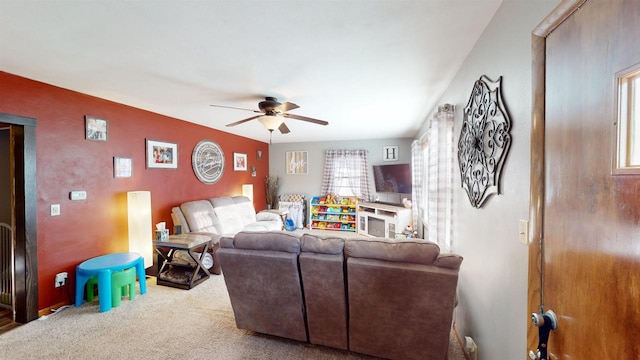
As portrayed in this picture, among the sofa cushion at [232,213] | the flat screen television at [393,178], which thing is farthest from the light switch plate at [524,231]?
the flat screen television at [393,178]

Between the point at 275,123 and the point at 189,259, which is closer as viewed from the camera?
the point at 275,123

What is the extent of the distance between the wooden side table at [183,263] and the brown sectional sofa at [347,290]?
1.44 meters

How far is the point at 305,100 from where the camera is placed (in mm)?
3078

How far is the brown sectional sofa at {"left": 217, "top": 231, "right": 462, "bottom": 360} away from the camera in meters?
1.61

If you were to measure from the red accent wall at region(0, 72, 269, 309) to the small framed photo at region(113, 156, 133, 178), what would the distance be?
2.1 inches

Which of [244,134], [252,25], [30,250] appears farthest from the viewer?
[244,134]

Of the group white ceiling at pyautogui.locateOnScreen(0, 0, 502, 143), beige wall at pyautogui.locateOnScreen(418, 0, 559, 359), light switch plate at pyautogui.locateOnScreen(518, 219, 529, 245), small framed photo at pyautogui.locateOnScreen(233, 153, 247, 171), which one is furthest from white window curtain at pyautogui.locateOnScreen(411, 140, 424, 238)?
small framed photo at pyautogui.locateOnScreen(233, 153, 247, 171)

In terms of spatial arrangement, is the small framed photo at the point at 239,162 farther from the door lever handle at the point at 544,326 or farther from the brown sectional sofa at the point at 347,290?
the door lever handle at the point at 544,326

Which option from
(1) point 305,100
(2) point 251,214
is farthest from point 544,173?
(2) point 251,214

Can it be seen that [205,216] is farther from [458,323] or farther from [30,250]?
[458,323]

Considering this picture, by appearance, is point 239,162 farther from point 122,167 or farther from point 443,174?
point 443,174

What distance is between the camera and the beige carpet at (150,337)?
196cm

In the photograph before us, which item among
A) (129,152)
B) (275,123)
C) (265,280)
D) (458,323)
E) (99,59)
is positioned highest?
(99,59)

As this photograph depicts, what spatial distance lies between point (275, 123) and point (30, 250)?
9.05ft
